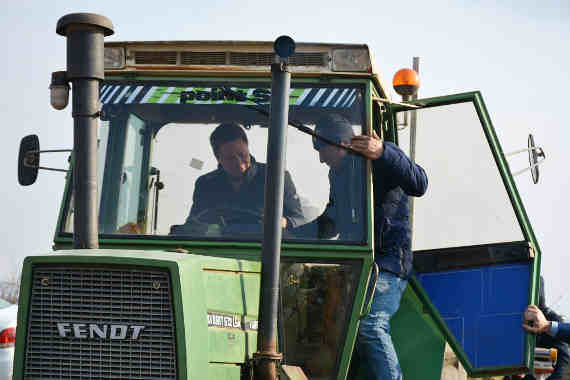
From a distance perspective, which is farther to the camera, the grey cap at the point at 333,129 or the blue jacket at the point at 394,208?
the grey cap at the point at 333,129

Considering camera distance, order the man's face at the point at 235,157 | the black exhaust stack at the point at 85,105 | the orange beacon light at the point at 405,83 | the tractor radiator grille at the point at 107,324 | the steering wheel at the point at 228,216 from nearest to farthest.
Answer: the tractor radiator grille at the point at 107,324, the black exhaust stack at the point at 85,105, the steering wheel at the point at 228,216, the man's face at the point at 235,157, the orange beacon light at the point at 405,83

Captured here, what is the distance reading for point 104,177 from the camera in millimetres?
5543

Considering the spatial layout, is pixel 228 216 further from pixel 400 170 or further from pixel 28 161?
pixel 28 161

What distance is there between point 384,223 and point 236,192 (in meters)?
0.77

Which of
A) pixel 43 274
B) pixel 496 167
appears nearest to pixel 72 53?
pixel 43 274

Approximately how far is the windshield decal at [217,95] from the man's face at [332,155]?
9.7 inches

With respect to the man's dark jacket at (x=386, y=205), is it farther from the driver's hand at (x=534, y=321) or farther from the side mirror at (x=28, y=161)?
the side mirror at (x=28, y=161)

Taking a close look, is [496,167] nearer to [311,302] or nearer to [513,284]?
[513,284]

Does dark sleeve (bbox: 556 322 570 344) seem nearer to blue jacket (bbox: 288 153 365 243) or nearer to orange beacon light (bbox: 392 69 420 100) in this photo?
orange beacon light (bbox: 392 69 420 100)

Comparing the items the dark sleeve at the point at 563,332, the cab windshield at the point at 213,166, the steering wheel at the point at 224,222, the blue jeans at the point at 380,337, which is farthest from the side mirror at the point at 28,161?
the dark sleeve at the point at 563,332

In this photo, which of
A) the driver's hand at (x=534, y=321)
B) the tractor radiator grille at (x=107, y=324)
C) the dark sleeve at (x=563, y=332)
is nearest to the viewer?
the tractor radiator grille at (x=107, y=324)

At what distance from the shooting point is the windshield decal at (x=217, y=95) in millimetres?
5414

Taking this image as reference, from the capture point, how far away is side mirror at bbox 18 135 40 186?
5.54m

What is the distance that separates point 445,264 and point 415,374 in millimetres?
629
